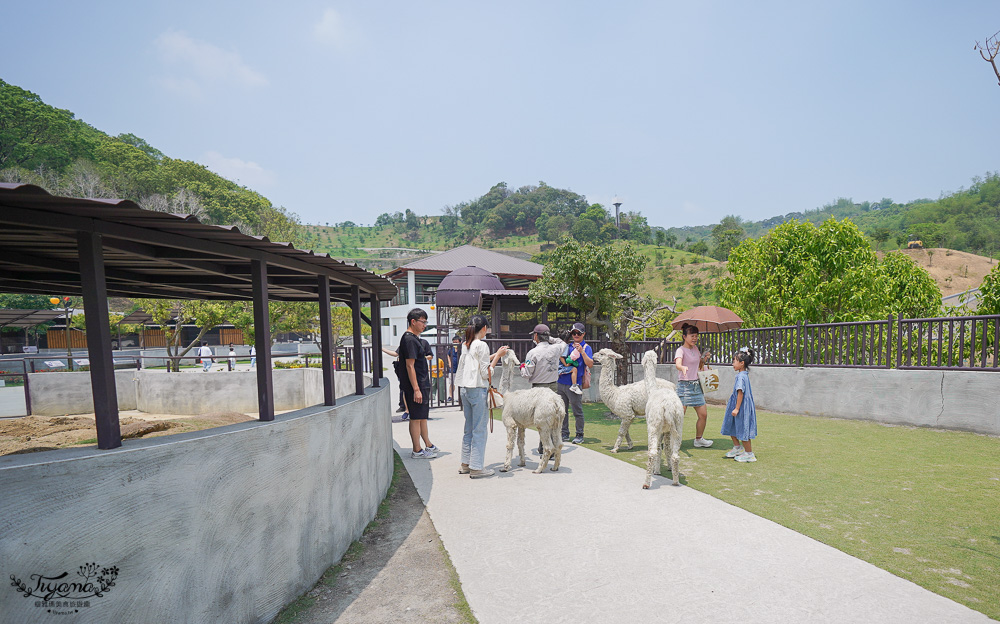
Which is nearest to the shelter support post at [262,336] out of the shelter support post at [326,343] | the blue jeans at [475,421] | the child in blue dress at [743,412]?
the shelter support post at [326,343]

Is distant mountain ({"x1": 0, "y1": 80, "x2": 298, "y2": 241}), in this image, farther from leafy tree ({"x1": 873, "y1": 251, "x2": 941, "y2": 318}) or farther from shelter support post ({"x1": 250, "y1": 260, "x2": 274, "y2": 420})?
shelter support post ({"x1": 250, "y1": 260, "x2": 274, "y2": 420})

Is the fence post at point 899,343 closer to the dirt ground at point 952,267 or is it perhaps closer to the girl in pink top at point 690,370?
the girl in pink top at point 690,370

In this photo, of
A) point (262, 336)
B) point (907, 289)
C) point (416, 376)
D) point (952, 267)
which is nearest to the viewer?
point (262, 336)

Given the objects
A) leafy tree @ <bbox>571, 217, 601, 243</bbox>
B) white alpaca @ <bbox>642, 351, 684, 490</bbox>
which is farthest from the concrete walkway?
leafy tree @ <bbox>571, 217, 601, 243</bbox>

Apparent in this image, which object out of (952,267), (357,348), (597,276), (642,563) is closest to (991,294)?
(597,276)

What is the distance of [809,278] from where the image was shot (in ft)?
43.7

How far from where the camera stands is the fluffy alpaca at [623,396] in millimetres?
7055

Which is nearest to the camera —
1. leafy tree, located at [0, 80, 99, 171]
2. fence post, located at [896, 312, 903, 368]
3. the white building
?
fence post, located at [896, 312, 903, 368]

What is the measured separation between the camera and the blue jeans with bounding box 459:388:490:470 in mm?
5980

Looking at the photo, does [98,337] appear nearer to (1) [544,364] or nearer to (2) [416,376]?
(2) [416,376]

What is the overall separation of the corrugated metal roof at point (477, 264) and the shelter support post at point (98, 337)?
28961 mm

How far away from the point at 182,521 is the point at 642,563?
3081 mm

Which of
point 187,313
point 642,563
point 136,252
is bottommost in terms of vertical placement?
point 642,563

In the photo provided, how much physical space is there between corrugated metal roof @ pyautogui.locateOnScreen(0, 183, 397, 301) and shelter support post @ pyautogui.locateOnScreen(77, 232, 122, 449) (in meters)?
0.11
